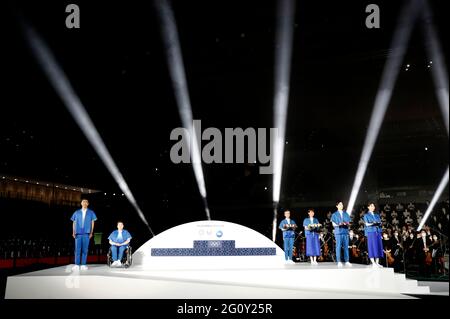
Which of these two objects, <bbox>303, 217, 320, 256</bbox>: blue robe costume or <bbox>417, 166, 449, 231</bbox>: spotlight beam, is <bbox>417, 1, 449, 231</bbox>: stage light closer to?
<bbox>417, 166, 449, 231</bbox>: spotlight beam

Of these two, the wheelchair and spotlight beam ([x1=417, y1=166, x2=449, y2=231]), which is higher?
spotlight beam ([x1=417, y1=166, x2=449, y2=231])

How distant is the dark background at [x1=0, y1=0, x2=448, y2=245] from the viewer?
24.1 ft

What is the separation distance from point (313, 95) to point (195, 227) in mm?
4834

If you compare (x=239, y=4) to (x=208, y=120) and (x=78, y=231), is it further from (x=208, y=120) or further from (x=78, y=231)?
(x=78, y=231)

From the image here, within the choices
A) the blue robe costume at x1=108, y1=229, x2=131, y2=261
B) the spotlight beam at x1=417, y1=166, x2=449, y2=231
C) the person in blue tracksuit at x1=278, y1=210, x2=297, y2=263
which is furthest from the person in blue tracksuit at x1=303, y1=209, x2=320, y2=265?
the blue robe costume at x1=108, y1=229, x2=131, y2=261

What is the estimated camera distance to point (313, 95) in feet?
32.4

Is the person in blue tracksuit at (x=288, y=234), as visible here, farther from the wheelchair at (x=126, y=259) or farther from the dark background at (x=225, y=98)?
the wheelchair at (x=126, y=259)

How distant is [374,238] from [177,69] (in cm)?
609

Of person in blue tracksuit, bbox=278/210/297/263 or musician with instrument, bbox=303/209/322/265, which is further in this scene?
person in blue tracksuit, bbox=278/210/297/263

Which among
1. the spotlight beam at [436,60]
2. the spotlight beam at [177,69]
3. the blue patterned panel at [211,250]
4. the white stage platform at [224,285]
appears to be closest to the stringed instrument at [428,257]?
the spotlight beam at [436,60]

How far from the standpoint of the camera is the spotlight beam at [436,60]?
711 cm

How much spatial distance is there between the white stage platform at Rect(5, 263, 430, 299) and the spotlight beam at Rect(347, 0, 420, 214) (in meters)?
4.75

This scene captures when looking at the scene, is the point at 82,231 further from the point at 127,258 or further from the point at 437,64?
the point at 437,64
